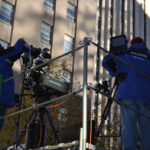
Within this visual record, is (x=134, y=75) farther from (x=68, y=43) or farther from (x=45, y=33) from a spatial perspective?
(x=68, y=43)

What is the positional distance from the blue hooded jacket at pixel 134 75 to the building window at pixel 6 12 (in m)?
15.4

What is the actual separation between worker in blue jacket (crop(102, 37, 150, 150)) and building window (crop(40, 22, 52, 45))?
17.0 meters

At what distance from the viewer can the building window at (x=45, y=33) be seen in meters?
20.8

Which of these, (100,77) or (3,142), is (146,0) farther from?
(3,142)

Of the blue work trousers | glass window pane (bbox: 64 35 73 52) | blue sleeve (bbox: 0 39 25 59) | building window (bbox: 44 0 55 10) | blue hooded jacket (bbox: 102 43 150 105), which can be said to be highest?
building window (bbox: 44 0 55 10)

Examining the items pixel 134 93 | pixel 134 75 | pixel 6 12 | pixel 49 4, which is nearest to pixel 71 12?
pixel 49 4

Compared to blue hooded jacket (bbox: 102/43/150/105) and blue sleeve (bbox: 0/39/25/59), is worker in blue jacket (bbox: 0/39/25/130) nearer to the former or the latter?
blue sleeve (bbox: 0/39/25/59)

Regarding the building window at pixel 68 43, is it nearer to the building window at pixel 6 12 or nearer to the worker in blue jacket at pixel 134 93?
the building window at pixel 6 12

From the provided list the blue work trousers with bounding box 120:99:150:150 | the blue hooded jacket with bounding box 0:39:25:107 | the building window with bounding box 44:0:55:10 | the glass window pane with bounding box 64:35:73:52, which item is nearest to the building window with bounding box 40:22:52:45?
the building window with bounding box 44:0:55:10

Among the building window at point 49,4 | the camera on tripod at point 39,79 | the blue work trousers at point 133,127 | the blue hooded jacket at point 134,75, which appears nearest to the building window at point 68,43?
the building window at point 49,4

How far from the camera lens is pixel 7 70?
4473 mm

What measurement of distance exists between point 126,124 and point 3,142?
11.5 metres

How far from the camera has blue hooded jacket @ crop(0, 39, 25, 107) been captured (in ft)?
14.0

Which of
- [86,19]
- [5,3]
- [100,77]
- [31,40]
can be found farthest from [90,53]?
[5,3]
